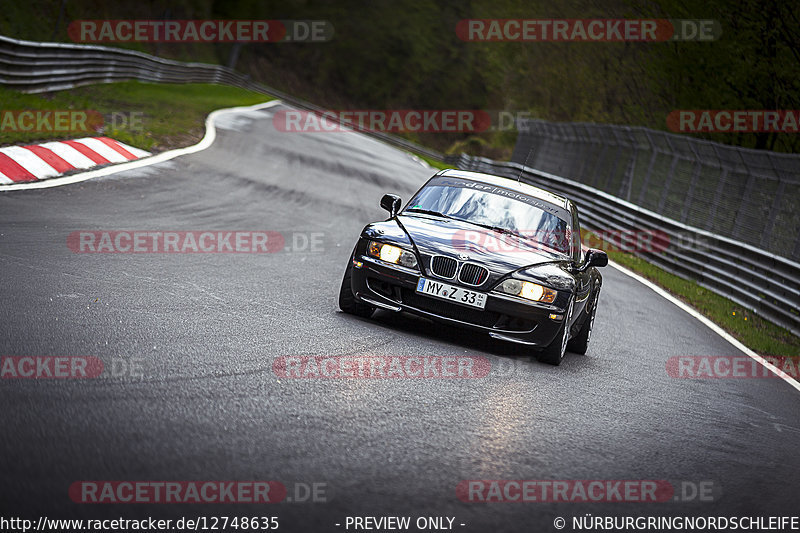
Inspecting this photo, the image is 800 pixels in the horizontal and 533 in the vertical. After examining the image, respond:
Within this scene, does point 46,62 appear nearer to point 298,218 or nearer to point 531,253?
point 298,218

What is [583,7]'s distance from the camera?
120 ft

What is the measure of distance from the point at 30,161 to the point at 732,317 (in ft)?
32.0

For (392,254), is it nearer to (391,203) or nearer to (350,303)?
(350,303)

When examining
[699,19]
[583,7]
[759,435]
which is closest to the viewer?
[759,435]

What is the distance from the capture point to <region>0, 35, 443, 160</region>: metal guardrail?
63.5ft

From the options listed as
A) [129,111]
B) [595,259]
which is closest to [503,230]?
[595,259]

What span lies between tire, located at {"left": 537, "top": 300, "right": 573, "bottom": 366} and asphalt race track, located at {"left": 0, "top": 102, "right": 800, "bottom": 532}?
0.11 meters

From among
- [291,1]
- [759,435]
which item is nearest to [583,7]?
[759,435]

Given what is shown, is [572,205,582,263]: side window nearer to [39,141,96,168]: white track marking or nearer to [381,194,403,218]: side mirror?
[381,194,403,218]: side mirror

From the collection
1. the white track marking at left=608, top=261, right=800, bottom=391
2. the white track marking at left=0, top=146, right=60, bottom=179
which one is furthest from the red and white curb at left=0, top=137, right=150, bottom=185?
the white track marking at left=608, top=261, right=800, bottom=391

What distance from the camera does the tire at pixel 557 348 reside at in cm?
788

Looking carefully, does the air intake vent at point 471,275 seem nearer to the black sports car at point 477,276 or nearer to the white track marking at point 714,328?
the black sports car at point 477,276

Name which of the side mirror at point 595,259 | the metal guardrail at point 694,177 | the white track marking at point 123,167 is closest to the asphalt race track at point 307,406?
the white track marking at point 123,167

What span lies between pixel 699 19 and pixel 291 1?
59365 mm
